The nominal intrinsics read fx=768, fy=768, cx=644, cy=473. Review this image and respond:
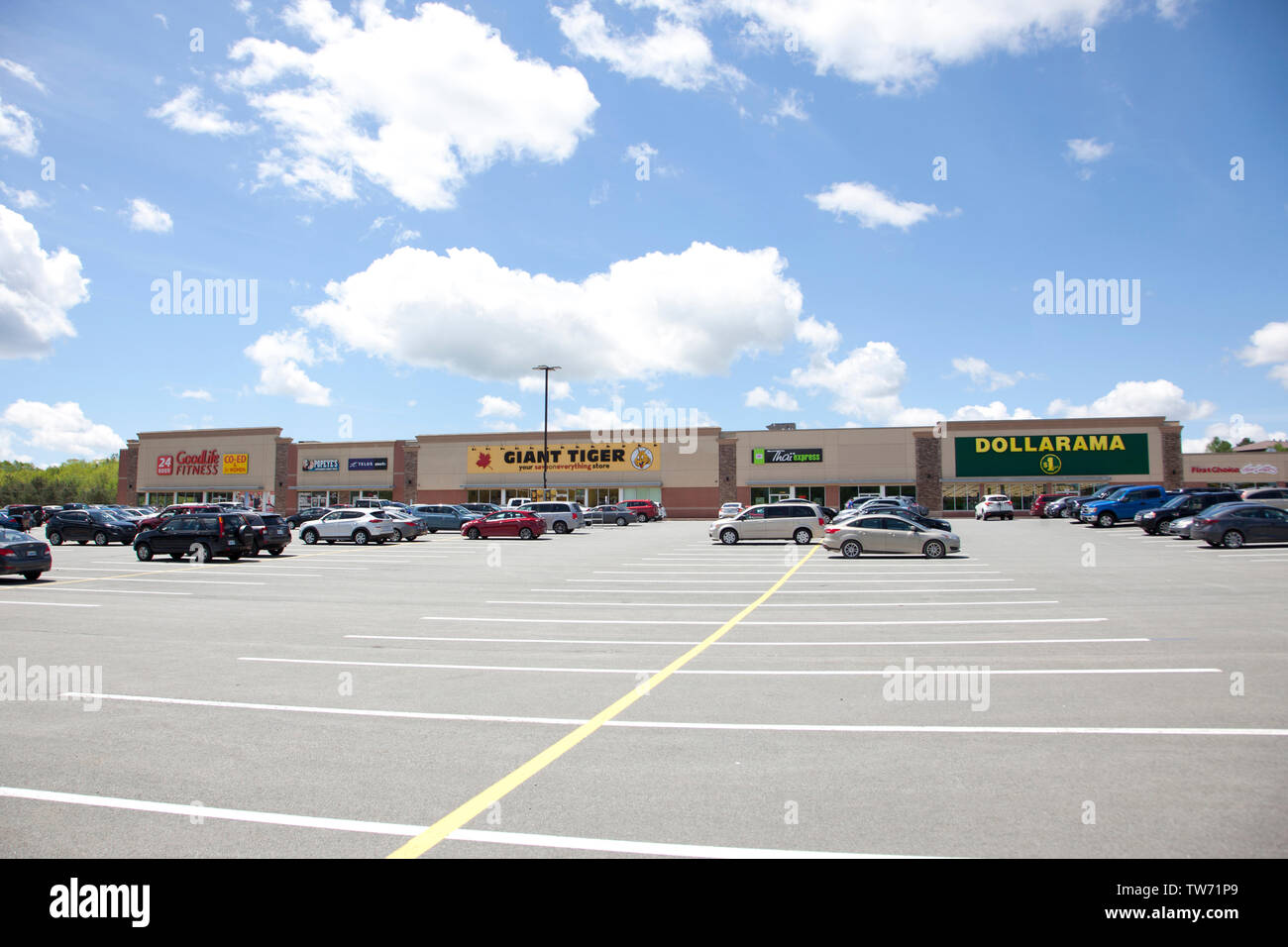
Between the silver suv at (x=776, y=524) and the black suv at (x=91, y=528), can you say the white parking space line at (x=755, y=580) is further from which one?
the black suv at (x=91, y=528)

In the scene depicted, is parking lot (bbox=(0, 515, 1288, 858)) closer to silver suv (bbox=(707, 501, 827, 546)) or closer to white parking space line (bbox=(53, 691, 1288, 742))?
white parking space line (bbox=(53, 691, 1288, 742))

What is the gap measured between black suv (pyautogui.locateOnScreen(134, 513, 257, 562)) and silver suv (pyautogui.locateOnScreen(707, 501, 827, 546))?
58.8 feet

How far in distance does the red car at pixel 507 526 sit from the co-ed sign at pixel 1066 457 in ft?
118

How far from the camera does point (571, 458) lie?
2594 inches

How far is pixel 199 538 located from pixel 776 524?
69.3 ft

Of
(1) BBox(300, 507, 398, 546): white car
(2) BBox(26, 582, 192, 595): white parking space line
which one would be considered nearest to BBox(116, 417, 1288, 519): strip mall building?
(1) BBox(300, 507, 398, 546): white car

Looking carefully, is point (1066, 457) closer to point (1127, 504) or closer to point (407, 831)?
point (1127, 504)

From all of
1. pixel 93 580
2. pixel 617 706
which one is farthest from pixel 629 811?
pixel 93 580

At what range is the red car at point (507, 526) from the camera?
1511 inches

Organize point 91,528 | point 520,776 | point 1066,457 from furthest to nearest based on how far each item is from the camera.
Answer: point 1066,457 < point 91,528 < point 520,776

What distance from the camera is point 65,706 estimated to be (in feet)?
23.7

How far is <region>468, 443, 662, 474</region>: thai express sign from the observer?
64562 mm

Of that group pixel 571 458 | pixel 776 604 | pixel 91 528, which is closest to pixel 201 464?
pixel 571 458
